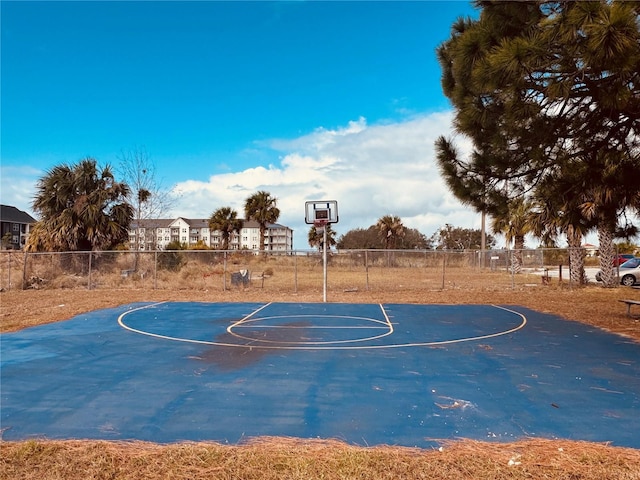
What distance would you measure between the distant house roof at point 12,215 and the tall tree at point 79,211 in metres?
41.4

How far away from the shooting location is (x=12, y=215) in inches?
2185

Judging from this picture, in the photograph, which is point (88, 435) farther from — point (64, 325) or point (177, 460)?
point (64, 325)

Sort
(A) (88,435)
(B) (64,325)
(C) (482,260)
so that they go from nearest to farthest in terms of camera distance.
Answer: (A) (88,435)
(B) (64,325)
(C) (482,260)

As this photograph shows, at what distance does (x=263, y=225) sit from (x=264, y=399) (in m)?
34.2

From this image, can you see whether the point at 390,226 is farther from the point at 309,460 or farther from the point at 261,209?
the point at 309,460

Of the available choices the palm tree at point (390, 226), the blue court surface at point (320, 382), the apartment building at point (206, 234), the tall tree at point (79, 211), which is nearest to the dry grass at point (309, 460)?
the blue court surface at point (320, 382)

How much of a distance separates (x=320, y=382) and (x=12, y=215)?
63459mm

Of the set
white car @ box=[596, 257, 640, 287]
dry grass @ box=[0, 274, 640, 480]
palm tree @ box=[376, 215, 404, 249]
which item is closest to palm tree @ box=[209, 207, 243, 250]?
palm tree @ box=[376, 215, 404, 249]

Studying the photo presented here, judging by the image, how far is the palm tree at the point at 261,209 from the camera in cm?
3788

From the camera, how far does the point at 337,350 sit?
726 centimetres

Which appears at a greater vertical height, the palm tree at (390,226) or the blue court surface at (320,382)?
the palm tree at (390,226)

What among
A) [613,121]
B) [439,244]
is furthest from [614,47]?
[439,244]

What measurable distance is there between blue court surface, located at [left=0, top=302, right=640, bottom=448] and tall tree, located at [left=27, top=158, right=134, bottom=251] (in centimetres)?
1111

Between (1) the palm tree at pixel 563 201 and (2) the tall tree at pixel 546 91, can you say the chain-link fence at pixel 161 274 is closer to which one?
(1) the palm tree at pixel 563 201
